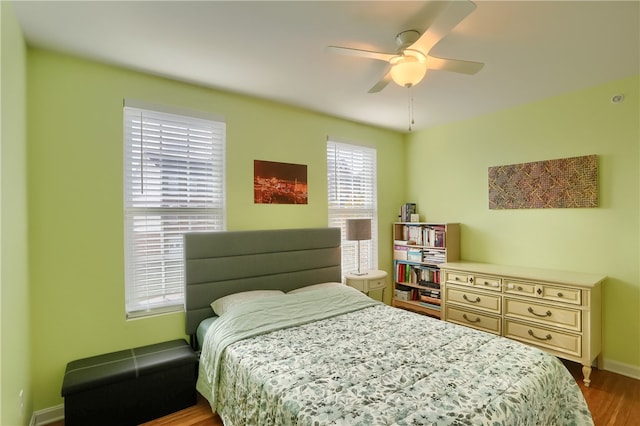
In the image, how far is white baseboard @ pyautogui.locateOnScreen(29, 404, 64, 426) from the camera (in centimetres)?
210

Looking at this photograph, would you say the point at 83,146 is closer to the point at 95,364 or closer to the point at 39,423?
the point at 95,364

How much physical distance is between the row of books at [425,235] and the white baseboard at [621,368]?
5.63ft

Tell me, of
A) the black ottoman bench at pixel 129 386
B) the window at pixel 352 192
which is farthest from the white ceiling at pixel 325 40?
the black ottoman bench at pixel 129 386

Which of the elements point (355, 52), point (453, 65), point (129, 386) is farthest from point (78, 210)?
point (453, 65)

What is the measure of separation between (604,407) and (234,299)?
290 centimetres

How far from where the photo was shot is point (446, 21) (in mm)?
1501

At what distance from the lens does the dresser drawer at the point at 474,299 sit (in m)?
3.06

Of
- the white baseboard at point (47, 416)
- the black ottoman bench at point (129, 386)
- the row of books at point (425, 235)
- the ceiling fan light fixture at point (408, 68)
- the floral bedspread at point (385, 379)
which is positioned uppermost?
the ceiling fan light fixture at point (408, 68)

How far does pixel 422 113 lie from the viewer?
3.55 metres

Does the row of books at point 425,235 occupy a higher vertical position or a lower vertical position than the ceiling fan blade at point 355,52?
lower

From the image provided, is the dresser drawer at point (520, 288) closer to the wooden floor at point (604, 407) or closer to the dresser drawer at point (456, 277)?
the dresser drawer at point (456, 277)

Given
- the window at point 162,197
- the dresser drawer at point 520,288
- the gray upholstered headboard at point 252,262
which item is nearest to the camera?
the window at point 162,197

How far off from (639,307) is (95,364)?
4.27 m

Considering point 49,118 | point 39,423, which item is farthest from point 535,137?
point 39,423
